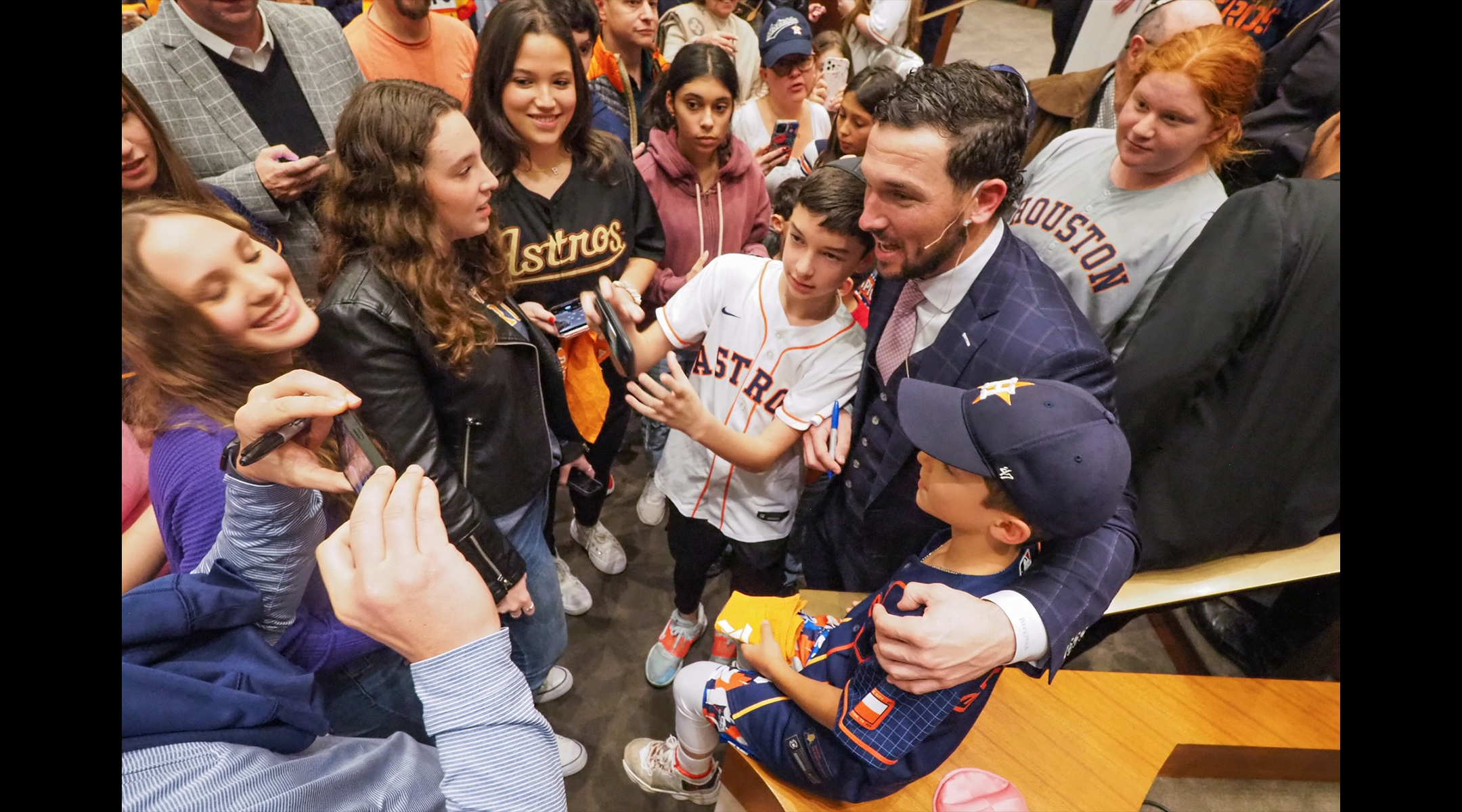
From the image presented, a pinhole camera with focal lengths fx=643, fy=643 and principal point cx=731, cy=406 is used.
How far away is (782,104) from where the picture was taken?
3047 mm

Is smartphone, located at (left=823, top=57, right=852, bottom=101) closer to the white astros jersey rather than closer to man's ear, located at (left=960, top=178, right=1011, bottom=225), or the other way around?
the white astros jersey

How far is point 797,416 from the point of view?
1621mm

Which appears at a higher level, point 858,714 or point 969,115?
point 969,115

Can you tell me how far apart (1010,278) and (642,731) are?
179 centimetres

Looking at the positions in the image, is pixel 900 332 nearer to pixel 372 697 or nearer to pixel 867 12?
pixel 372 697

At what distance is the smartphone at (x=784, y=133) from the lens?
3.02m

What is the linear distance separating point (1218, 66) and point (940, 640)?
156cm

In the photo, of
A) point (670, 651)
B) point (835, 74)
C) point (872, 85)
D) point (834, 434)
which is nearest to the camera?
point (834, 434)

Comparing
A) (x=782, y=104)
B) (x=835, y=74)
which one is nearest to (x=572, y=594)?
(x=782, y=104)

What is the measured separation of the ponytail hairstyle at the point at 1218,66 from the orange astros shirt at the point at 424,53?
1.93m

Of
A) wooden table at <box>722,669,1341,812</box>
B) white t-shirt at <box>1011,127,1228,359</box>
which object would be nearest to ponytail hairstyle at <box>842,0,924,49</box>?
white t-shirt at <box>1011,127,1228,359</box>

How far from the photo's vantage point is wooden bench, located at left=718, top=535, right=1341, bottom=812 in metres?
1.58
